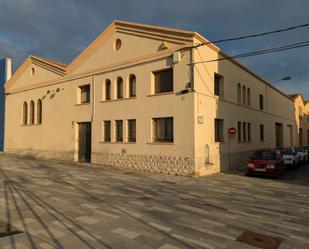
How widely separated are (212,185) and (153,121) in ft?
19.5

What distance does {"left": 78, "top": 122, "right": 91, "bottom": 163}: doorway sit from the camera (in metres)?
21.7

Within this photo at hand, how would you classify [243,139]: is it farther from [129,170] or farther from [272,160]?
[129,170]

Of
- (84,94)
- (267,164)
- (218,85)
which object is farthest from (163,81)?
(84,94)

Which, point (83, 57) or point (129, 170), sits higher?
point (83, 57)

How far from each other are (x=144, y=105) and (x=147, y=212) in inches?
408

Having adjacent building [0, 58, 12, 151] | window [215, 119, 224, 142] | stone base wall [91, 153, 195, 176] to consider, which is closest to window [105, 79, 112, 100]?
stone base wall [91, 153, 195, 176]

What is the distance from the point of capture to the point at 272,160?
54.0 ft

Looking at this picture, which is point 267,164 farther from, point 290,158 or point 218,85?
point 218,85

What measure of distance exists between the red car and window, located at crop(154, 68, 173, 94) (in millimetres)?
6297

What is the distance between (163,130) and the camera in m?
17.4

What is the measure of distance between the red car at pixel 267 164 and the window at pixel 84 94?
12.4 m

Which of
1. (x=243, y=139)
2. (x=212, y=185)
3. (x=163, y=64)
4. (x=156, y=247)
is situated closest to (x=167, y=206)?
(x=156, y=247)

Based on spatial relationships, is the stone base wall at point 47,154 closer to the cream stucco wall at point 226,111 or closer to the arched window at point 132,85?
the arched window at point 132,85

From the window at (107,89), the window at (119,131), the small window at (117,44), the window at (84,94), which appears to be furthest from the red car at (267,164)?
the window at (84,94)
